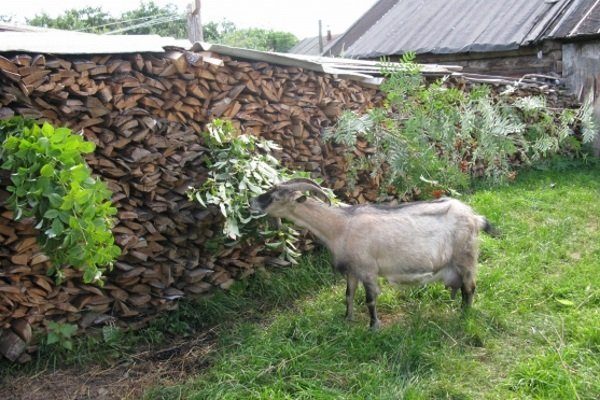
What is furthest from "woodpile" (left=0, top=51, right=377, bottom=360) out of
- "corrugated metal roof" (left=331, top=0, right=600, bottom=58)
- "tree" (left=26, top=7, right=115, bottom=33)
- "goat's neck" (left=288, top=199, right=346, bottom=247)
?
"tree" (left=26, top=7, right=115, bottom=33)

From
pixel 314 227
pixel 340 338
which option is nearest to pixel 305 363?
pixel 340 338

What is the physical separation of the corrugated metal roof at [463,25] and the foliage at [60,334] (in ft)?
32.2

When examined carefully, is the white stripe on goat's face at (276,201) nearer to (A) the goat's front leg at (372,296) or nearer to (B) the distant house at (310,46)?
(A) the goat's front leg at (372,296)

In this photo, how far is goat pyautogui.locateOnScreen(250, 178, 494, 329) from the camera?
15.3 feet

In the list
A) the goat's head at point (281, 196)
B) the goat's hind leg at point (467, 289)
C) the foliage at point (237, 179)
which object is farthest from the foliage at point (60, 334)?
the goat's hind leg at point (467, 289)

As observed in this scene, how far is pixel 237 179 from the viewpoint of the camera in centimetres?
475

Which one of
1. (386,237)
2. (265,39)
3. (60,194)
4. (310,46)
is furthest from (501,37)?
(265,39)

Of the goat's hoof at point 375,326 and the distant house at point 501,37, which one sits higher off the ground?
the distant house at point 501,37

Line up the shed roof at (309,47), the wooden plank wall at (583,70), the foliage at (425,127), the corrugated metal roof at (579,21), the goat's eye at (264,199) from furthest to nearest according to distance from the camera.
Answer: the shed roof at (309,47) < the wooden plank wall at (583,70) < the corrugated metal roof at (579,21) < the foliage at (425,127) < the goat's eye at (264,199)

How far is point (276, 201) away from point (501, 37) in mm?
8924

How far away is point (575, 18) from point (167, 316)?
31.7ft

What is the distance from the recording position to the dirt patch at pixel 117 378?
3885 mm

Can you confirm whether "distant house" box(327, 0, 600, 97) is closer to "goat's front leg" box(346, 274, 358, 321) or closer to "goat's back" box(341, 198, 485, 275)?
"goat's back" box(341, 198, 485, 275)

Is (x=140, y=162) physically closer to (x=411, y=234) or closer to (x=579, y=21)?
(x=411, y=234)
